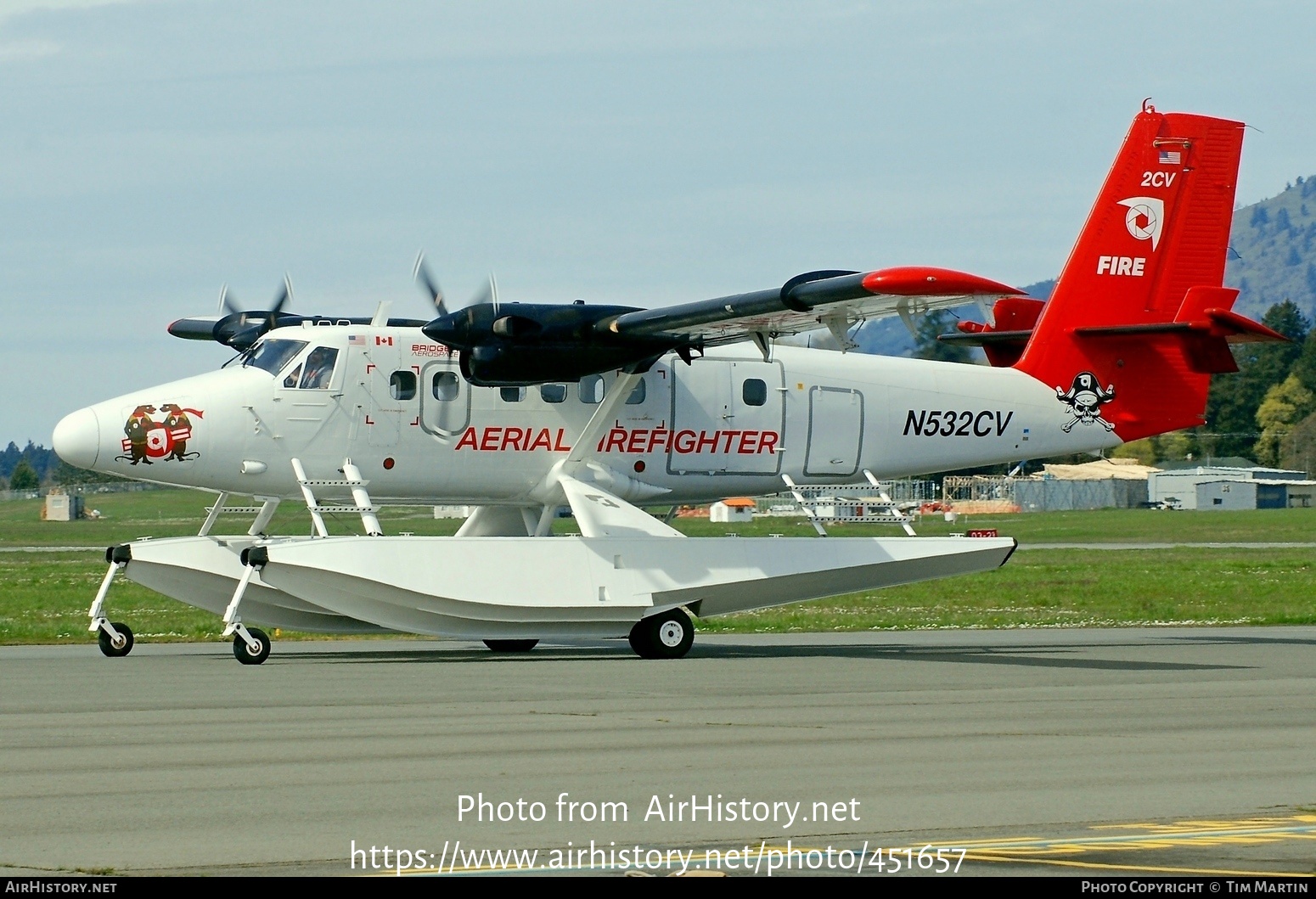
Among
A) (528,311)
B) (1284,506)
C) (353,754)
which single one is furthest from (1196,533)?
(353,754)

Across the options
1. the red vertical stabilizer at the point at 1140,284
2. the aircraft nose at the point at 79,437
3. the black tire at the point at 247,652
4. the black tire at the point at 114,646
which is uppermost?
the red vertical stabilizer at the point at 1140,284

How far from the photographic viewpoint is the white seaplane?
1697 centimetres

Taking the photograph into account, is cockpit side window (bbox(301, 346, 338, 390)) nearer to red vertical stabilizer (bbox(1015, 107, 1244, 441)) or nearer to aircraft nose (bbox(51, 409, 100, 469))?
aircraft nose (bbox(51, 409, 100, 469))

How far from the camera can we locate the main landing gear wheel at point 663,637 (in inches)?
699

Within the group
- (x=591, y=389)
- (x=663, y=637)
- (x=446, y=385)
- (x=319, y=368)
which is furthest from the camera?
(x=591, y=389)

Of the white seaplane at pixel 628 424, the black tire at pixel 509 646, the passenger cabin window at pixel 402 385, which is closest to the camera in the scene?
the white seaplane at pixel 628 424

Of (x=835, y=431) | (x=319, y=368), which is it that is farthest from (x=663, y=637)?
(x=319, y=368)

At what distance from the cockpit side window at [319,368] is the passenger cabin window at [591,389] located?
2.87 metres

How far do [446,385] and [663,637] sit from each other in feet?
12.5

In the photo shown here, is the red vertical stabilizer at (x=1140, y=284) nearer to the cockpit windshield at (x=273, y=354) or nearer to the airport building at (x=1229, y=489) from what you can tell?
the cockpit windshield at (x=273, y=354)

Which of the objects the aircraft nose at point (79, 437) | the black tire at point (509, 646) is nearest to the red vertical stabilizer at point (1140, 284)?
the black tire at point (509, 646)

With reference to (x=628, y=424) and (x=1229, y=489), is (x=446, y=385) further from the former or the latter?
(x=1229, y=489)

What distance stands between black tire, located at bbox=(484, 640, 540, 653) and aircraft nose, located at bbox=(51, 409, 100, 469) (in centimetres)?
491

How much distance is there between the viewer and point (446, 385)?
1861 centimetres
